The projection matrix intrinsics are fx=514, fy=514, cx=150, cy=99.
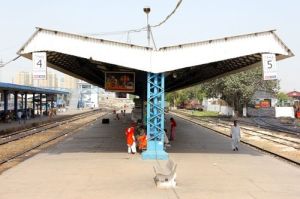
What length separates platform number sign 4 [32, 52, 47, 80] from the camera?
19.4 meters

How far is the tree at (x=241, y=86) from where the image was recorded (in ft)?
232

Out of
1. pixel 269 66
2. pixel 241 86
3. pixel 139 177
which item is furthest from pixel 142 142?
pixel 241 86

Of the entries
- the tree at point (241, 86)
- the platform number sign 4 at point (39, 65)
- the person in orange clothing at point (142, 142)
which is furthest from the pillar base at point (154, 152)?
the tree at point (241, 86)

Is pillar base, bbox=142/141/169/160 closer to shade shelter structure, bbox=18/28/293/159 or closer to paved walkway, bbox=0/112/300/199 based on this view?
shade shelter structure, bbox=18/28/293/159

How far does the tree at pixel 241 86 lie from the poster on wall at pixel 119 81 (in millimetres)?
47805

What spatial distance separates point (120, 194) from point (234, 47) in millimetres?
10139

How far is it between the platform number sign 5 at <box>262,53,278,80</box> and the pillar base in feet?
16.1

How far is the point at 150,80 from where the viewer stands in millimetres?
20844

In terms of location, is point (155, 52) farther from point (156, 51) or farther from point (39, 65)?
point (39, 65)

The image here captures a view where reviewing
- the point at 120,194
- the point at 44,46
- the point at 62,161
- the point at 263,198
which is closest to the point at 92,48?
the point at 44,46

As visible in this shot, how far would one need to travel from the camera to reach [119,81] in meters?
24.1

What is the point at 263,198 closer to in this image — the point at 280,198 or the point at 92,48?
the point at 280,198

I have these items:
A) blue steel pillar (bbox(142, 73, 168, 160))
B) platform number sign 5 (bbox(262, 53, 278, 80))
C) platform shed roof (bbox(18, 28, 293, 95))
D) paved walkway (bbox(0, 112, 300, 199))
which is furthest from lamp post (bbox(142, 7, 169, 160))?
platform number sign 5 (bbox(262, 53, 278, 80))

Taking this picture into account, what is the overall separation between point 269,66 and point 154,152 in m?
5.59
